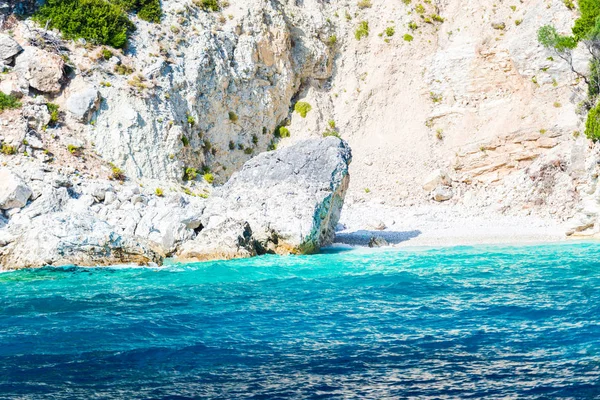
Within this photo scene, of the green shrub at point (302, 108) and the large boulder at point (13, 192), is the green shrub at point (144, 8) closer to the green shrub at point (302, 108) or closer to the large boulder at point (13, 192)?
the green shrub at point (302, 108)

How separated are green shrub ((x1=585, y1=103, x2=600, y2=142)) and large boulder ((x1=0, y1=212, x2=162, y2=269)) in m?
18.9

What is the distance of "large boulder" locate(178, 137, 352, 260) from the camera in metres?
19.9

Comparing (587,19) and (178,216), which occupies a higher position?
(587,19)

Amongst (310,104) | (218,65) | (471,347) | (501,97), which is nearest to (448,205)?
(501,97)

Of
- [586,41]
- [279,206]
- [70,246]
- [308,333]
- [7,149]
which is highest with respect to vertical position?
[586,41]

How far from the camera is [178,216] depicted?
20.9m

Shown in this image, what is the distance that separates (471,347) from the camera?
853 centimetres

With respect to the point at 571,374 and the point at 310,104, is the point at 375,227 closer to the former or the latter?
the point at 310,104

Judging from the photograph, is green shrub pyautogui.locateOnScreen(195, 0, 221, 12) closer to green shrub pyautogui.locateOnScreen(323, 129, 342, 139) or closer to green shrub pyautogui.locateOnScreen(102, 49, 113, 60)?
green shrub pyautogui.locateOnScreen(102, 49, 113, 60)

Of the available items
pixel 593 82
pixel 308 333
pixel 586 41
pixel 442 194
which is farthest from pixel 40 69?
pixel 593 82

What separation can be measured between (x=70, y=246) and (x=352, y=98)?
22995 mm

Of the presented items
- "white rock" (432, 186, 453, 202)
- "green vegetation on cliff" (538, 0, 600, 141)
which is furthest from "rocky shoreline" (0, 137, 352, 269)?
"green vegetation on cliff" (538, 0, 600, 141)

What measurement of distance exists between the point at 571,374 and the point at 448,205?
23.7 meters

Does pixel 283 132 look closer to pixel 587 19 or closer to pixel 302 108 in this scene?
pixel 302 108
